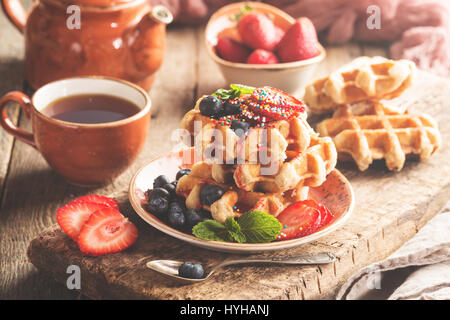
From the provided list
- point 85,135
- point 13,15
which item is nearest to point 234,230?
point 85,135

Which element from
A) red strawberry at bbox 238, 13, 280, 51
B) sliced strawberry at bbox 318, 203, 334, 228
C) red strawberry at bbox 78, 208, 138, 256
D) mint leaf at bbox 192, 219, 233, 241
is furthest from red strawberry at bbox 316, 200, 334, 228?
red strawberry at bbox 238, 13, 280, 51

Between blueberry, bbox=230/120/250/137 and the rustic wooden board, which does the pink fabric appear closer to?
the rustic wooden board

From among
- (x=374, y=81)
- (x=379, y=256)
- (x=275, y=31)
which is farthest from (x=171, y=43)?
(x=379, y=256)

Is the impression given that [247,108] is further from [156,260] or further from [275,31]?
[275,31]

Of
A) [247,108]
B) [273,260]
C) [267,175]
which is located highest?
[247,108]

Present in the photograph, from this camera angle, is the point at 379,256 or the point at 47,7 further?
the point at 47,7

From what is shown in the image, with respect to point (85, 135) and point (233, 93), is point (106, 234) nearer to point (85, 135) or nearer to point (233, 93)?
point (85, 135)
